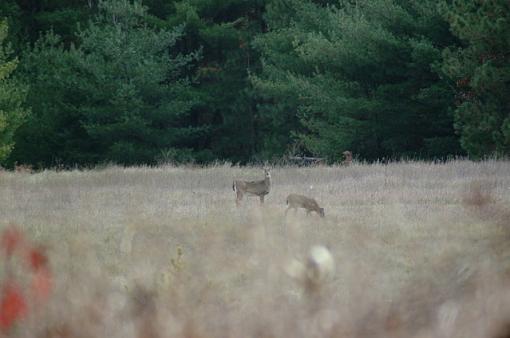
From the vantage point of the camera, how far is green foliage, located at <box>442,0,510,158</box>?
2519cm

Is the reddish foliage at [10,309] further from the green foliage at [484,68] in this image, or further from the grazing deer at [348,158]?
the green foliage at [484,68]

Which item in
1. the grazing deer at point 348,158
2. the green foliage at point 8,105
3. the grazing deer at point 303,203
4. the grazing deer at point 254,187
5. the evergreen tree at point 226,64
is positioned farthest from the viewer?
the evergreen tree at point 226,64

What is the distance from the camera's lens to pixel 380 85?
32438mm

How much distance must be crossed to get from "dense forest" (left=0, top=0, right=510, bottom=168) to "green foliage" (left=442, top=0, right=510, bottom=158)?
0.04m

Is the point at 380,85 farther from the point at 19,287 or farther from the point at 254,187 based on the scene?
the point at 19,287

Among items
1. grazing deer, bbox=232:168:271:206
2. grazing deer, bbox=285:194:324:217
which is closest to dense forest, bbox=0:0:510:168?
grazing deer, bbox=232:168:271:206

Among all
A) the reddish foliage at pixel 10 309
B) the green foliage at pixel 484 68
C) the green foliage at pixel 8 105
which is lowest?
the green foliage at pixel 8 105

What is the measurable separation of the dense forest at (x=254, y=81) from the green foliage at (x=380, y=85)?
0.06 metres

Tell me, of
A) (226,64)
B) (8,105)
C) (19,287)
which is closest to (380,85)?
(226,64)

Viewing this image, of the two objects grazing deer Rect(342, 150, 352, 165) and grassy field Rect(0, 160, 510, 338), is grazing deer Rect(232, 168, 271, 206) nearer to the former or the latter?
grassy field Rect(0, 160, 510, 338)

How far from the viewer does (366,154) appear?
1341 inches

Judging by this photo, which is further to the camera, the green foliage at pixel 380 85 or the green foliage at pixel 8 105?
the green foliage at pixel 8 105

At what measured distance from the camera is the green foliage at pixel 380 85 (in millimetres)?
31297

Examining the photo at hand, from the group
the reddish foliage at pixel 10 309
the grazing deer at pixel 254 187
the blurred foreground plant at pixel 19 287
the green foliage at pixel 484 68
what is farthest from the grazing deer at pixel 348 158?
the reddish foliage at pixel 10 309
